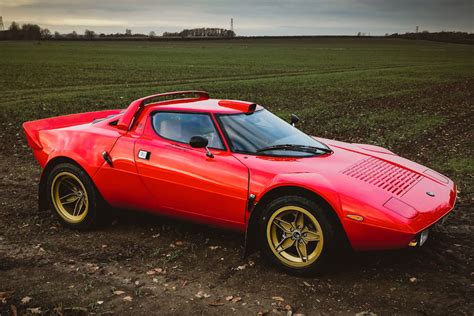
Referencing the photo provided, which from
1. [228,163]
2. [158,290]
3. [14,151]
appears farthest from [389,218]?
[14,151]

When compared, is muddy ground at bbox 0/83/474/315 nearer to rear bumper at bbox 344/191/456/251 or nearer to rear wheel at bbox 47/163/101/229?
rear wheel at bbox 47/163/101/229

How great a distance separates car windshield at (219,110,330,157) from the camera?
15.9ft

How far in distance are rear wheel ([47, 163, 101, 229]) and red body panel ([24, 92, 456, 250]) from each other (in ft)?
0.45

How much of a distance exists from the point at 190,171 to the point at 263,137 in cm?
87

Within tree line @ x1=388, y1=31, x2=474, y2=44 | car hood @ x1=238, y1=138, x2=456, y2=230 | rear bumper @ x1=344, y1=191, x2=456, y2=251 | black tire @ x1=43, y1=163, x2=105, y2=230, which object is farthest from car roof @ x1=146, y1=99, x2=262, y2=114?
tree line @ x1=388, y1=31, x2=474, y2=44

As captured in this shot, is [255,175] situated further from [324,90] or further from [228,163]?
[324,90]

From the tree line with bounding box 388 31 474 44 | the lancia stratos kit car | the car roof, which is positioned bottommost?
the lancia stratos kit car

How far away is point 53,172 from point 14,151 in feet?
15.8

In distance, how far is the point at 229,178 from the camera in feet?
15.0

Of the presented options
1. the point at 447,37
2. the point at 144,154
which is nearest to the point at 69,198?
the point at 144,154

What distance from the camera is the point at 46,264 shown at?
4746 millimetres

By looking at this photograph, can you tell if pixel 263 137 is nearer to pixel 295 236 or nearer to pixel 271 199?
pixel 271 199

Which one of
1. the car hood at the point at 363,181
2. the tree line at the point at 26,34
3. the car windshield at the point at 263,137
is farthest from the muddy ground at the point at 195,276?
the tree line at the point at 26,34

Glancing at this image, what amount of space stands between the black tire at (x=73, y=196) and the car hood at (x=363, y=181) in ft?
6.39
